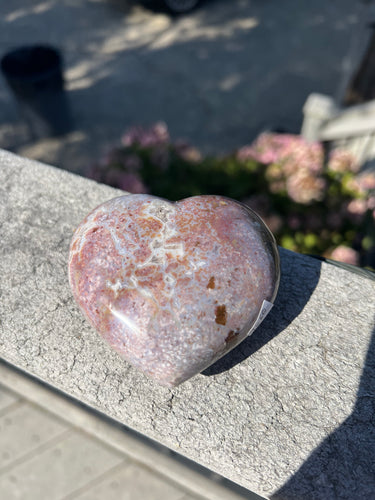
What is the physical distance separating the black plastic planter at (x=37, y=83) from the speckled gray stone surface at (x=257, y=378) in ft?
9.01

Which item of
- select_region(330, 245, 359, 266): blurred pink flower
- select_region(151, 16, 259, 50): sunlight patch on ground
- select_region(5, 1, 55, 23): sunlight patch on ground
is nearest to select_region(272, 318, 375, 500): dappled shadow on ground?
select_region(330, 245, 359, 266): blurred pink flower

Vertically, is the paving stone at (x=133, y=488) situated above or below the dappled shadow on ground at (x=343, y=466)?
below

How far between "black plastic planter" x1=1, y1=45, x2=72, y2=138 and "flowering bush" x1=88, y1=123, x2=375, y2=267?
2.12 m

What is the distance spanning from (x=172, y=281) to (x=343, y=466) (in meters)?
0.73

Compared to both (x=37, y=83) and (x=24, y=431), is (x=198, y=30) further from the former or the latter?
(x=24, y=431)

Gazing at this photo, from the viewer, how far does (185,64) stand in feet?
16.5

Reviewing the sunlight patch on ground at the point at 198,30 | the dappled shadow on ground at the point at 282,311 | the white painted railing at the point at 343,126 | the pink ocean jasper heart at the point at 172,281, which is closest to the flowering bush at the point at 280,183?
the dappled shadow on ground at the point at 282,311

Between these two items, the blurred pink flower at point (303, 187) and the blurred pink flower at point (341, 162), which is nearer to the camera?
the blurred pink flower at point (303, 187)

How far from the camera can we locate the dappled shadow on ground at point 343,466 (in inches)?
43.5

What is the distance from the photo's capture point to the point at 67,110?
13.8 feet

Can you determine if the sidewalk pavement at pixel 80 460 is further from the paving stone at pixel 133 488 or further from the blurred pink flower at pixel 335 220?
the blurred pink flower at pixel 335 220

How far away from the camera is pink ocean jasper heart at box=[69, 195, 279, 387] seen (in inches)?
41.8

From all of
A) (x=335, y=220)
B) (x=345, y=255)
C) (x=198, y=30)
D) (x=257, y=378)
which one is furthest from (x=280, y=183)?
(x=198, y=30)

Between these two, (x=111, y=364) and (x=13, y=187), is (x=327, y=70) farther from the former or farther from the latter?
(x=111, y=364)
